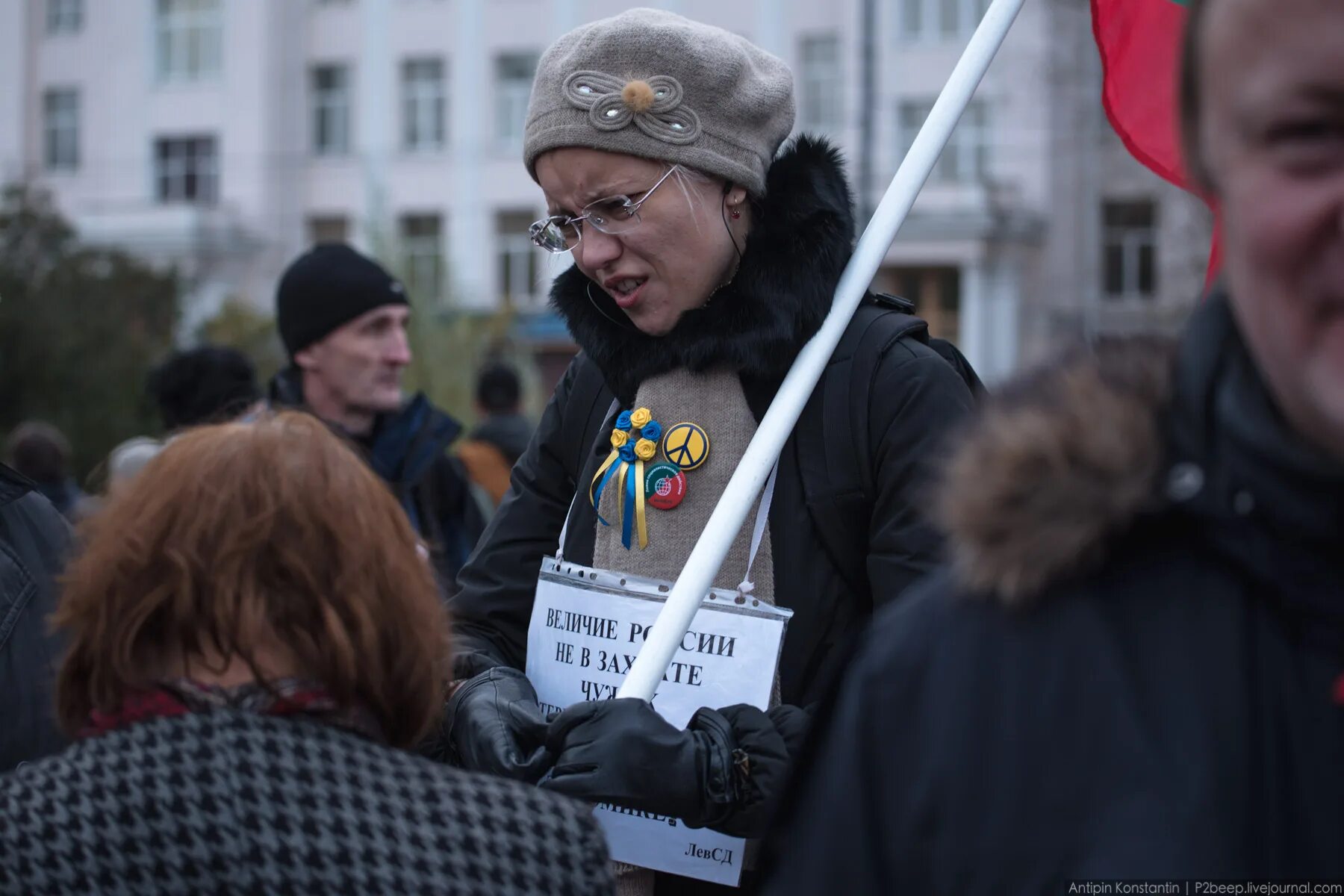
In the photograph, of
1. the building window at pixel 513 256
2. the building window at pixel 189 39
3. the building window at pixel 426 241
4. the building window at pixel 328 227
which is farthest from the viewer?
the building window at pixel 328 227

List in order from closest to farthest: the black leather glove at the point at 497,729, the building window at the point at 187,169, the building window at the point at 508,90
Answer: the black leather glove at the point at 497,729, the building window at the point at 508,90, the building window at the point at 187,169

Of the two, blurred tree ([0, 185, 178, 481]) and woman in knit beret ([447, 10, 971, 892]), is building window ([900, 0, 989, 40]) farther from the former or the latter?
woman in knit beret ([447, 10, 971, 892])

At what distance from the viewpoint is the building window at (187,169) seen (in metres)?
35.0

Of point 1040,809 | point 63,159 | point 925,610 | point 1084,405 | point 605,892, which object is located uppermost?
point 63,159

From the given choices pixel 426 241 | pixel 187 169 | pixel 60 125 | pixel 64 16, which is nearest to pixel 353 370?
pixel 426 241

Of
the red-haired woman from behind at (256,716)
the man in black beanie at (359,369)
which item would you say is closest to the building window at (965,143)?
the man in black beanie at (359,369)

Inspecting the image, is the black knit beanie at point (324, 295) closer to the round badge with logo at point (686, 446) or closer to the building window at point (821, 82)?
the round badge with logo at point (686, 446)

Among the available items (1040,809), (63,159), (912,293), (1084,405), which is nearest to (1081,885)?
(1040,809)

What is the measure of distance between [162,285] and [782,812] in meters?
23.6

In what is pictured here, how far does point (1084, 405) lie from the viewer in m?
1.17

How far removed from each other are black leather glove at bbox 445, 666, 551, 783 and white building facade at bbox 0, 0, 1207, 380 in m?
26.3

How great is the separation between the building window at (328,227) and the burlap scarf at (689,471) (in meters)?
33.0

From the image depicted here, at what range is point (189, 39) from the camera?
34.9m

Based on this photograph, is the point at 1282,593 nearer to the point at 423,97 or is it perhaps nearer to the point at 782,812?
the point at 782,812
